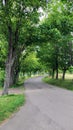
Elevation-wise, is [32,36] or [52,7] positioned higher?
[52,7]

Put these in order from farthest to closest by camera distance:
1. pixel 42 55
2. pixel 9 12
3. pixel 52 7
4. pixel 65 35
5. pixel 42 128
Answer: pixel 42 55 → pixel 65 35 → pixel 52 7 → pixel 9 12 → pixel 42 128

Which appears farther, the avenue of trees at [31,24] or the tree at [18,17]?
the avenue of trees at [31,24]

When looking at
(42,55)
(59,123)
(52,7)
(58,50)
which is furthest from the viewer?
(42,55)

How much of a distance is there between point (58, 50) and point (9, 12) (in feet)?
78.6

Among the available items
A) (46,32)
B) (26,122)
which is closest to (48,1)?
(46,32)

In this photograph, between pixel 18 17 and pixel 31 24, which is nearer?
pixel 18 17

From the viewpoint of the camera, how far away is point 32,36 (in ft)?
64.5

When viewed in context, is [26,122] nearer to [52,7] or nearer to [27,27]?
[27,27]

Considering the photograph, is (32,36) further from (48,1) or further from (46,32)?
(48,1)

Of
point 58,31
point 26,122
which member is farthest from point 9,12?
point 26,122

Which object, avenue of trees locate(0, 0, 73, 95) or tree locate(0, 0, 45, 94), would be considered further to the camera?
avenue of trees locate(0, 0, 73, 95)

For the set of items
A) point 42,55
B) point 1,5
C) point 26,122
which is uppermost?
point 1,5

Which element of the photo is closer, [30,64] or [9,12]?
[9,12]

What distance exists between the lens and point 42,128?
7.25 metres
